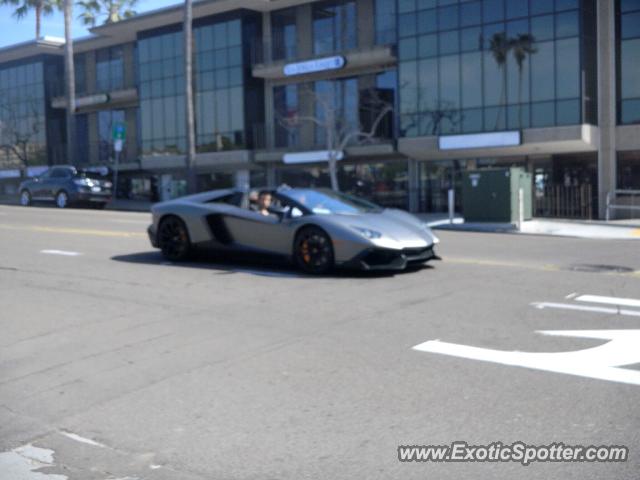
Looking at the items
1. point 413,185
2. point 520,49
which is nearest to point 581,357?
point 520,49

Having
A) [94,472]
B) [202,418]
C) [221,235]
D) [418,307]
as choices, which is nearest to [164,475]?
[94,472]

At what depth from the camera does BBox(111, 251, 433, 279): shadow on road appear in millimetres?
10688

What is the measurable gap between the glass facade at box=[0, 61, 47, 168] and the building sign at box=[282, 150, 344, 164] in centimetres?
2137

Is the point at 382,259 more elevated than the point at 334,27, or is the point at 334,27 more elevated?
the point at 334,27

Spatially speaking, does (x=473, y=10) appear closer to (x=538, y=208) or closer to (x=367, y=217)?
(x=538, y=208)

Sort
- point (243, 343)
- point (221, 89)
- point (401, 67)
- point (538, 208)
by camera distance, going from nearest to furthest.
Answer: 1. point (243, 343)
2. point (538, 208)
3. point (401, 67)
4. point (221, 89)

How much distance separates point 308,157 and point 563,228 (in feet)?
47.1

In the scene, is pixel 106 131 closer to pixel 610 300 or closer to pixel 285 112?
pixel 285 112

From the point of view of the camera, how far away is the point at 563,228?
21.7m

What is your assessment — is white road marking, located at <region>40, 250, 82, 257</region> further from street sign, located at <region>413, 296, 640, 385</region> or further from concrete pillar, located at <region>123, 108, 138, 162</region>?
concrete pillar, located at <region>123, 108, 138, 162</region>

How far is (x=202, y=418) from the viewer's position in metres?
5.08

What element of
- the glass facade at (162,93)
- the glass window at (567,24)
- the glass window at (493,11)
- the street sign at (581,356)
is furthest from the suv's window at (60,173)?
the street sign at (581,356)

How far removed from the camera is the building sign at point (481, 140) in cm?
2689

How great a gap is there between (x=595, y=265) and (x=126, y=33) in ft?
115
